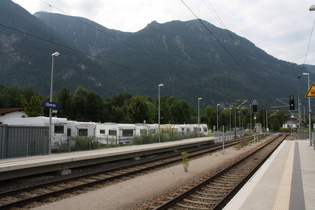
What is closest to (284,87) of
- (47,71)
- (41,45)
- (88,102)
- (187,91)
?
(187,91)

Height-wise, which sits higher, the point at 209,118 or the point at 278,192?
the point at 209,118

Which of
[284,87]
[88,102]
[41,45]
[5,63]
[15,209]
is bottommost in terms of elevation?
[15,209]

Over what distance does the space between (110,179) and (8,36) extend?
5957 inches

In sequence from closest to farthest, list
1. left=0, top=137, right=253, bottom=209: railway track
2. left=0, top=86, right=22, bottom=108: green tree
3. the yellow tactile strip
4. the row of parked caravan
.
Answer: the yellow tactile strip < left=0, top=137, right=253, bottom=209: railway track < the row of parked caravan < left=0, top=86, right=22, bottom=108: green tree

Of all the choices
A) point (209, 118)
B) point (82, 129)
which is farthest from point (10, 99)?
point (209, 118)

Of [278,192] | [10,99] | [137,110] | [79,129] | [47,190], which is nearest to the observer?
[278,192]

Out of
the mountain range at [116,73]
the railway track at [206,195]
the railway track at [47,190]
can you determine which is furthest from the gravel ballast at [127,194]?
the mountain range at [116,73]

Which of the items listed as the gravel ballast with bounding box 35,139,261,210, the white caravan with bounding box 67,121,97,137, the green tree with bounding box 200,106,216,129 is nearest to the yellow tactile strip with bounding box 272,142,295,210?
the gravel ballast with bounding box 35,139,261,210

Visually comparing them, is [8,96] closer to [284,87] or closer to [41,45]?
[41,45]

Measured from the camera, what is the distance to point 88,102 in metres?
79.2

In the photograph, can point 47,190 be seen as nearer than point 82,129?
Yes

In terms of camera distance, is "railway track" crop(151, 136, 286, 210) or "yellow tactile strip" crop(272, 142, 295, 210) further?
"railway track" crop(151, 136, 286, 210)

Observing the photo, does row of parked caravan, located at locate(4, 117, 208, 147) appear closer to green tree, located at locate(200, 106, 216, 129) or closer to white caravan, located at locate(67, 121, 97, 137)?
white caravan, located at locate(67, 121, 97, 137)

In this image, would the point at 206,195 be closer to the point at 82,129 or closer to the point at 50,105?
the point at 50,105
